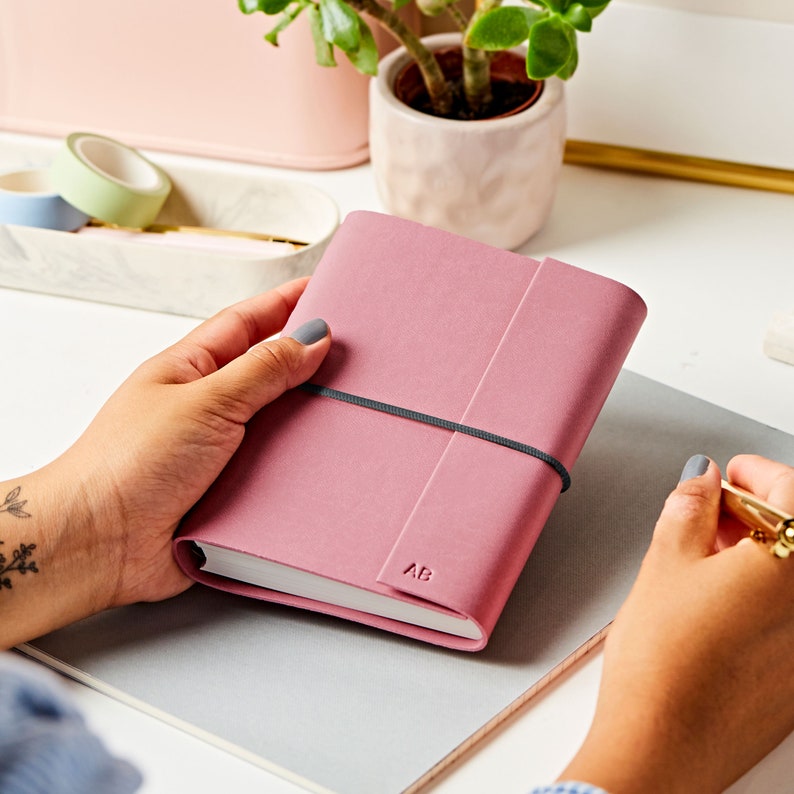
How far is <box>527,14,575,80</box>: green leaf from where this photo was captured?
689 millimetres

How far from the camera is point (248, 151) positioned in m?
1.05

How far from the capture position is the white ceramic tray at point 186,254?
82 centimetres

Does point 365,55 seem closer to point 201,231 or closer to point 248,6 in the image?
point 248,6

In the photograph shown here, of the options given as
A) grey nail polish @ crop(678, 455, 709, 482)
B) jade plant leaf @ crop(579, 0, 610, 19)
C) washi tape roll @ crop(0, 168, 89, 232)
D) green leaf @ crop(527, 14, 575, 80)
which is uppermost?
jade plant leaf @ crop(579, 0, 610, 19)

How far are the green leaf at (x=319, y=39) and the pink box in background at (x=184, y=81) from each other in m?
0.13

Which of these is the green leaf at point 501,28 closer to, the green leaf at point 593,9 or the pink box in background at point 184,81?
the green leaf at point 593,9

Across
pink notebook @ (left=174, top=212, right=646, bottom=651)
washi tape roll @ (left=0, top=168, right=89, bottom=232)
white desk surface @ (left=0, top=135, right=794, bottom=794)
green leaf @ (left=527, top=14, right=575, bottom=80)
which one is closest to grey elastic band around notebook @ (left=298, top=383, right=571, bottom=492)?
pink notebook @ (left=174, top=212, right=646, bottom=651)

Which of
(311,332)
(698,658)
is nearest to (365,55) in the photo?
(311,332)

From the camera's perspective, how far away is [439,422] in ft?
2.02

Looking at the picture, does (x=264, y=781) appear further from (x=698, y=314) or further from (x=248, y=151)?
(x=248, y=151)

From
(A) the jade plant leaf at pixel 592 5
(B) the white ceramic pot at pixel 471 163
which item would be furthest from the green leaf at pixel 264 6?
(A) the jade plant leaf at pixel 592 5

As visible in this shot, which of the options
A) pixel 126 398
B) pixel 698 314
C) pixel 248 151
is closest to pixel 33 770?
pixel 126 398

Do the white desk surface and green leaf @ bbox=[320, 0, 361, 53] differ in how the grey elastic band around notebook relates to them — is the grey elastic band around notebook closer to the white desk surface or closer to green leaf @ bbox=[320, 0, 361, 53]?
the white desk surface

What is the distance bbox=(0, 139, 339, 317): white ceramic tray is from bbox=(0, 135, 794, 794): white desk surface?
0.07ft
